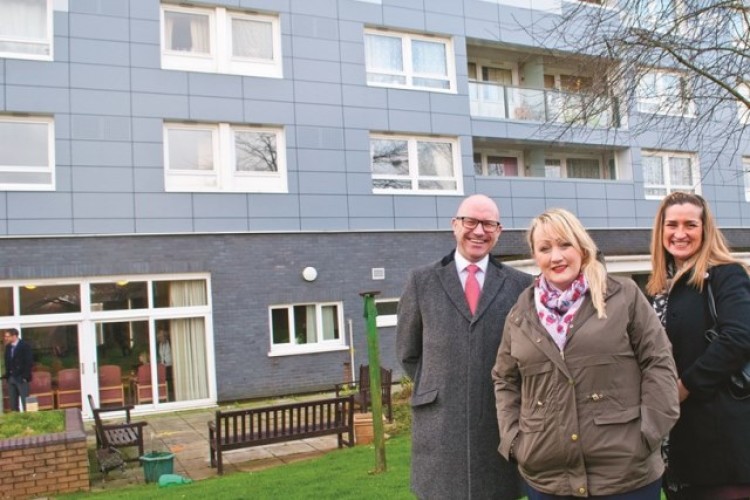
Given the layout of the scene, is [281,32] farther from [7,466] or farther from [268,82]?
[7,466]

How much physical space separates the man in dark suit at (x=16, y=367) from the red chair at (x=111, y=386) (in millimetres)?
1426

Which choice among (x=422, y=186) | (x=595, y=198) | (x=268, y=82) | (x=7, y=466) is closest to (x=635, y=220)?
(x=595, y=198)

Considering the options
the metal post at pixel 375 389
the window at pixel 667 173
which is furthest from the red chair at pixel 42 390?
the window at pixel 667 173

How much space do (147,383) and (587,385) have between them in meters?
12.9

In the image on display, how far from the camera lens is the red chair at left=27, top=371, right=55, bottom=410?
12852 mm

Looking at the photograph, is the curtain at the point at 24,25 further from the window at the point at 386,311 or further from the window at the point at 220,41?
the window at the point at 386,311

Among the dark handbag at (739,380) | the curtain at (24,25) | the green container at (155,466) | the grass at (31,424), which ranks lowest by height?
the green container at (155,466)

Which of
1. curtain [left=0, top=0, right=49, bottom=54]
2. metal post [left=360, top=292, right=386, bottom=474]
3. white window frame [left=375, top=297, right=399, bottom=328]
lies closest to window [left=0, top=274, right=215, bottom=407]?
white window frame [left=375, top=297, right=399, bottom=328]

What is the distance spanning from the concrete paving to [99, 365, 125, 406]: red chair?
1.49 metres

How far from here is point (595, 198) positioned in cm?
1928

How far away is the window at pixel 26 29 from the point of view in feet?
43.3

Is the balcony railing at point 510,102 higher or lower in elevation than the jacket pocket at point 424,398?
higher

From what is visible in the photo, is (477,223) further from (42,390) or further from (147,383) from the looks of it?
(42,390)

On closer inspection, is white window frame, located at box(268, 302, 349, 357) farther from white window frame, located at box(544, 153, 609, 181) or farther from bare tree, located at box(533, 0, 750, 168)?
white window frame, located at box(544, 153, 609, 181)
